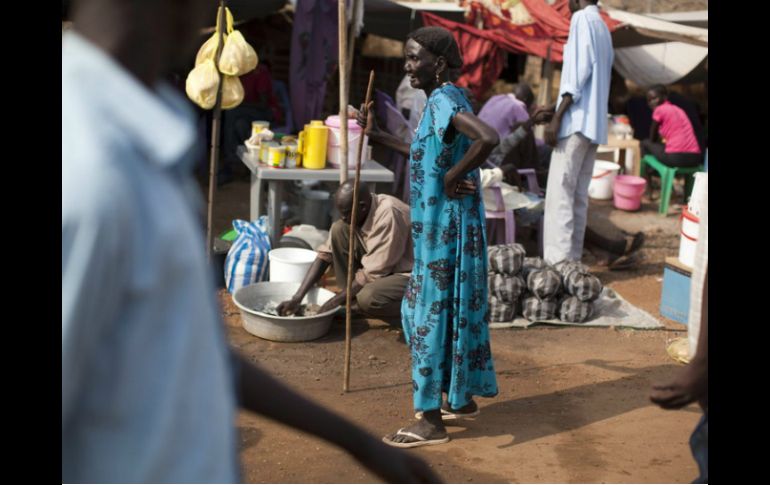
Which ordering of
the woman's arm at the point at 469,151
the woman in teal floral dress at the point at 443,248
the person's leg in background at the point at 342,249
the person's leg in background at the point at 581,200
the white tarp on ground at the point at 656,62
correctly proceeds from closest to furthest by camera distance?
1. the woman's arm at the point at 469,151
2. the woman in teal floral dress at the point at 443,248
3. the person's leg in background at the point at 342,249
4. the person's leg in background at the point at 581,200
5. the white tarp on ground at the point at 656,62

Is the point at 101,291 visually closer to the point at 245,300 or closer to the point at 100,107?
the point at 100,107

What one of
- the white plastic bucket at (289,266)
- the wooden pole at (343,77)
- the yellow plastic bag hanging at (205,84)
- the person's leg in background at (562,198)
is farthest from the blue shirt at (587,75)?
the yellow plastic bag hanging at (205,84)

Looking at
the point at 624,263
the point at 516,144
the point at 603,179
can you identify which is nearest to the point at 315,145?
the point at 516,144

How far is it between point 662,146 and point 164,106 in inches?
382

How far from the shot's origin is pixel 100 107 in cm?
83

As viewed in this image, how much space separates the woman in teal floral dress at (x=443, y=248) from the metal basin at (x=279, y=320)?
4.60 ft

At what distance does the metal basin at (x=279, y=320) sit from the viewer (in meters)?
5.40

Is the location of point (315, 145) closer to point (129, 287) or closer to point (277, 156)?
point (277, 156)

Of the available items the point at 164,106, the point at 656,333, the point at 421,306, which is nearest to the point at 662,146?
the point at 656,333

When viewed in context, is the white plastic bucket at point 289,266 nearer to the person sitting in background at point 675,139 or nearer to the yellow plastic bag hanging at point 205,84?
the yellow plastic bag hanging at point 205,84

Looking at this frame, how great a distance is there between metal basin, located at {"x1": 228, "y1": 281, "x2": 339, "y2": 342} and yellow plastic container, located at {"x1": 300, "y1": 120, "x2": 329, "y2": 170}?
1155 mm

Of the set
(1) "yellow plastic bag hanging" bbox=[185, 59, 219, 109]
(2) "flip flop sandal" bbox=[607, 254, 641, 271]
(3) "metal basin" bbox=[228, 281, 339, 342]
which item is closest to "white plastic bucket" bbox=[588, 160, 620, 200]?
(2) "flip flop sandal" bbox=[607, 254, 641, 271]

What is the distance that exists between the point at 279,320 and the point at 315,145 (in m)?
1.68

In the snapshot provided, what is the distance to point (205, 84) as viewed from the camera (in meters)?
5.30
